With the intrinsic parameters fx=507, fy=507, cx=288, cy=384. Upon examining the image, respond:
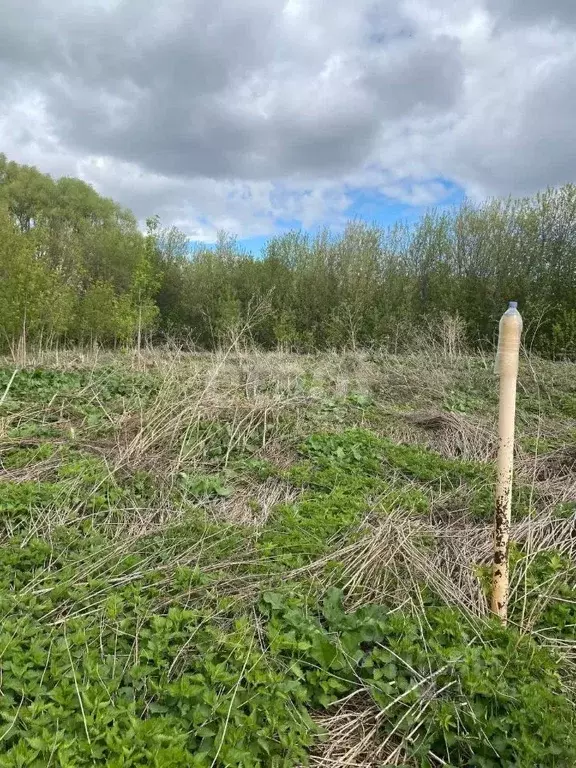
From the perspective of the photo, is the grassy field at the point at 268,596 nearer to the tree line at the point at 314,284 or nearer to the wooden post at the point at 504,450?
the wooden post at the point at 504,450

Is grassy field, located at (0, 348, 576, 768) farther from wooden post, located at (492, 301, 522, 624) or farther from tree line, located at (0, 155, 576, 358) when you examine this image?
tree line, located at (0, 155, 576, 358)

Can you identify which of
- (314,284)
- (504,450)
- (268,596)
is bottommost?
(268,596)

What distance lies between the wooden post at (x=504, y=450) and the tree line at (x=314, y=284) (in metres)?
7.60

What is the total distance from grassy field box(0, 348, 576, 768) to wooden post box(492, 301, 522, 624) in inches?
6.1

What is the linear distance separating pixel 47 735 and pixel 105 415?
3562mm

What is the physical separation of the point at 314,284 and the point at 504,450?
1379cm

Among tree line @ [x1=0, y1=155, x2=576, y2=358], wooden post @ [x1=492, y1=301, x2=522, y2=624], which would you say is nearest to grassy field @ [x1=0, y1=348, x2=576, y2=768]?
wooden post @ [x1=492, y1=301, x2=522, y2=624]

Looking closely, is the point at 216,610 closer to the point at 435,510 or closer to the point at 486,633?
the point at 486,633

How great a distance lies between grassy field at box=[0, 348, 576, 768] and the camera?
1709 millimetres

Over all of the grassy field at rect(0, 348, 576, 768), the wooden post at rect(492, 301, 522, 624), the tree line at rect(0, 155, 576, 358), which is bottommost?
the grassy field at rect(0, 348, 576, 768)

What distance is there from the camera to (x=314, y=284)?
15633 mm

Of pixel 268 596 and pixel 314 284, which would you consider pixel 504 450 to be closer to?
pixel 268 596

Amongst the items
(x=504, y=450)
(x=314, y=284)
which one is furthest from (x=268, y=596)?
(x=314, y=284)

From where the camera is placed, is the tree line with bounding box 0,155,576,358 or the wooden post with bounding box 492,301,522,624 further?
the tree line with bounding box 0,155,576,358
